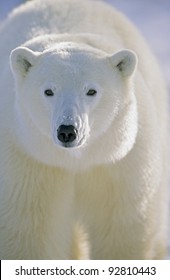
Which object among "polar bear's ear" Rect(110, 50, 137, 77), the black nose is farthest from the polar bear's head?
the black nose

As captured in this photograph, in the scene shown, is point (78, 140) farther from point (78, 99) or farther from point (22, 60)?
point (22, 60)

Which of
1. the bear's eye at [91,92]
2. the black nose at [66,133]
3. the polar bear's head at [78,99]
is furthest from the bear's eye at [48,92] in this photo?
the black nose at [66,133]

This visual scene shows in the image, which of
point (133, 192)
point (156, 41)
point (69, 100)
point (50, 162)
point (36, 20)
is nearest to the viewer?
point (69, 100)

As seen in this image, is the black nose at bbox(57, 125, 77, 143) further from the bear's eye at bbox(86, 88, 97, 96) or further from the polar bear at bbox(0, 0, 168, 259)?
the bear's eye at bbox(86, 88, 97, 96)

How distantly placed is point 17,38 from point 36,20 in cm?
18

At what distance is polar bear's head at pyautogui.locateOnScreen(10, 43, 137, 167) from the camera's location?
4.96 meters

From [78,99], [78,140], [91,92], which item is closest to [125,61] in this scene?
[91,92]

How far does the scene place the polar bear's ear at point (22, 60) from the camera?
5172 mm

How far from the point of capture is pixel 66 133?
4.71 metres

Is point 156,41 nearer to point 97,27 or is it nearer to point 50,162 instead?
point 97,27

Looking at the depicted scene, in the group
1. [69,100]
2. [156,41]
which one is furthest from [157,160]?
[156,41]

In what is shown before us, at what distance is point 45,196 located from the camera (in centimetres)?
548

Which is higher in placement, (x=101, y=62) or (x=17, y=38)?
(x=17, y=38)

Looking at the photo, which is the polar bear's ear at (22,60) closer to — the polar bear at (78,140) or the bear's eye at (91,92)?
the polar bear at (78,140)
